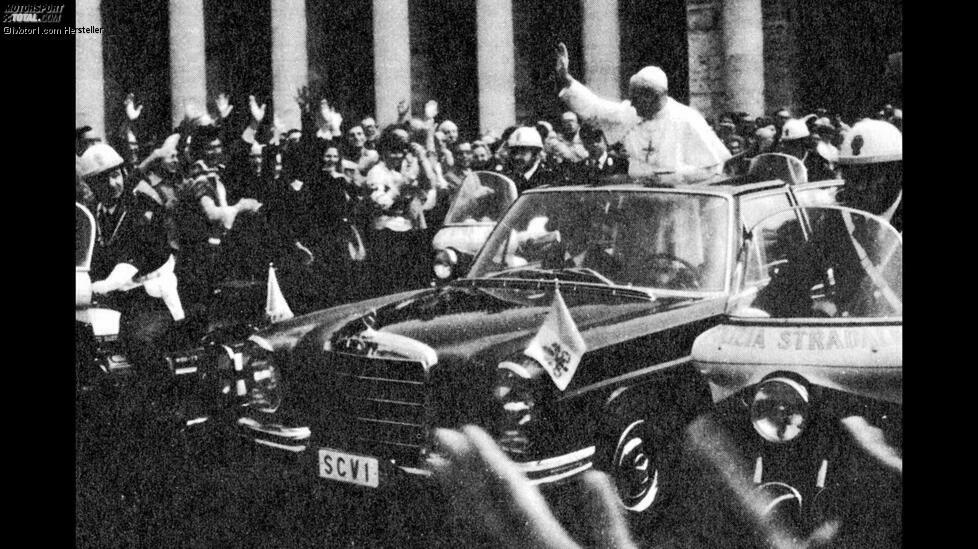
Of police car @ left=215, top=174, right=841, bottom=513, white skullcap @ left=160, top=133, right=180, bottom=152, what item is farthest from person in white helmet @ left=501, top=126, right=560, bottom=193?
white skullcap @ left=160, top=133, right=180, bottom=152

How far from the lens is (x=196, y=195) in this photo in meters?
5.26

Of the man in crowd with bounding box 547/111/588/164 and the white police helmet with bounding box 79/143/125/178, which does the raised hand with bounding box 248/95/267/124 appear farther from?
the man in crowd with bounding box 547/111/588/164

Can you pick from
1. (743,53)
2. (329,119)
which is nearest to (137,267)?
(329,119)

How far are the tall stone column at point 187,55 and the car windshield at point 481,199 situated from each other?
1.58 metres

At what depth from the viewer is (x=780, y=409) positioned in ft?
12.5

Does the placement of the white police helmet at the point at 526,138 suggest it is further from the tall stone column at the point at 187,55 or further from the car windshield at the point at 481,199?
the tall stone column at the point at 187,55

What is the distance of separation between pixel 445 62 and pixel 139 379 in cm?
217

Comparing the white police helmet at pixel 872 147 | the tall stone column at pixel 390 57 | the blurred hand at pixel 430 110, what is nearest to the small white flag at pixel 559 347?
the white police helmet at pixel 872 147

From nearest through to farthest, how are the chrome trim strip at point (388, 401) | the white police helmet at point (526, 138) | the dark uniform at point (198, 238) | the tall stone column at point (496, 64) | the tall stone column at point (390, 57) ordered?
the chrome trim strip at point (388, 401) < the white police helmet at point (526, 138) < the tall stone column at point (496, 64) < the tall stone column at point (390, 57) < the dark uniform at point (198, 238)

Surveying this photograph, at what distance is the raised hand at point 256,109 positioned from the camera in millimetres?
5348

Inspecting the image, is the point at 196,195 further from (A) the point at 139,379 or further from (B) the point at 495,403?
(B) the point at 495,403

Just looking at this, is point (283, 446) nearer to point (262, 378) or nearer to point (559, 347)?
point (262, 378)

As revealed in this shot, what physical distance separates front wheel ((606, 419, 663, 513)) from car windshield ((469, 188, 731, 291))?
612 millimetres
